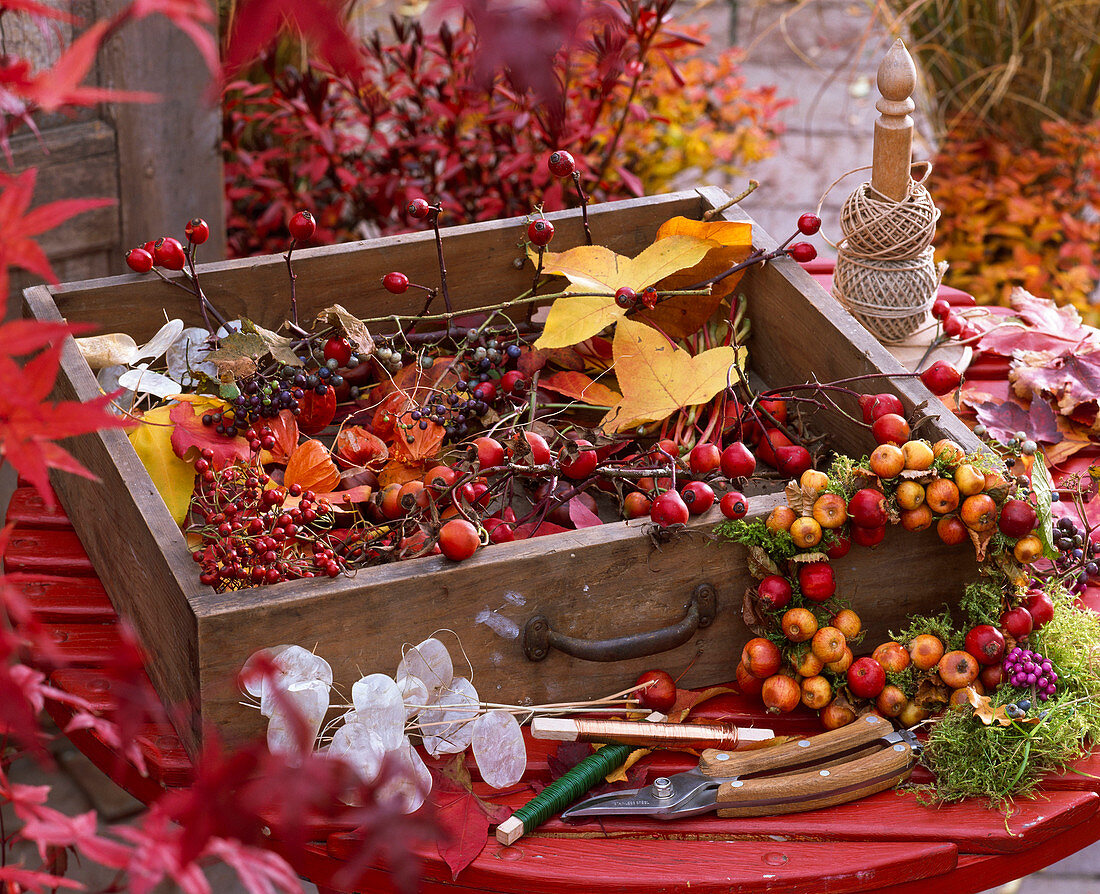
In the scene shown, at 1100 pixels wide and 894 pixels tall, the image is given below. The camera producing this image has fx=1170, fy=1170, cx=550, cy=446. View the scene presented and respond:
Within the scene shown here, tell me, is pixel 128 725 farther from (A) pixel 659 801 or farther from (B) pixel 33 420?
(A) pixel 659 801

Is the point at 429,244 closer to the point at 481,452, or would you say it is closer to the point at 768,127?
the point at 481,452

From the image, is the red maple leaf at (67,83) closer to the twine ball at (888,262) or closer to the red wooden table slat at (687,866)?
the red wooden table slat at (687,866)

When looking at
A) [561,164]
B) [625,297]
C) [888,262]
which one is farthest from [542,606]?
[888,262]

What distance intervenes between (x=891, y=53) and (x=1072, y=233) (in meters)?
1.39

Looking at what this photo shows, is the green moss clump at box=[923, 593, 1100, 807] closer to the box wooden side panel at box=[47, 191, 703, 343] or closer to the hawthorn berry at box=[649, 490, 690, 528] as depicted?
the hawthorn berry at box=[649, 490, 690, 528]

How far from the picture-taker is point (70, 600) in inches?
47.5

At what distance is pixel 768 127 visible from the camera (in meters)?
2.70

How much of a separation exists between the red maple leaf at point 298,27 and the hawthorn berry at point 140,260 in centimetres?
76

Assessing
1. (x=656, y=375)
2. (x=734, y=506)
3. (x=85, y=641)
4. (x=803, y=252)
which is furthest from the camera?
(x=803, y=252)

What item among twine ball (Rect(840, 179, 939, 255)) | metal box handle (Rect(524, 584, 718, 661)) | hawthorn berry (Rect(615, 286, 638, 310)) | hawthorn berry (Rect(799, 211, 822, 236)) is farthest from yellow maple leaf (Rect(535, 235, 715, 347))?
metal box handle (Rect(524, 584, 718, 661))

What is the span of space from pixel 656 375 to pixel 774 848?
0.51 meters

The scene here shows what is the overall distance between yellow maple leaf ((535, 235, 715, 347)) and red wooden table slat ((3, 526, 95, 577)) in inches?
21.7

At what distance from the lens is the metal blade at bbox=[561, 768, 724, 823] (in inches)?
38.3

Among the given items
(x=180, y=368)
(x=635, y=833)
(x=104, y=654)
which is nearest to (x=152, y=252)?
(x=180, y=368)
